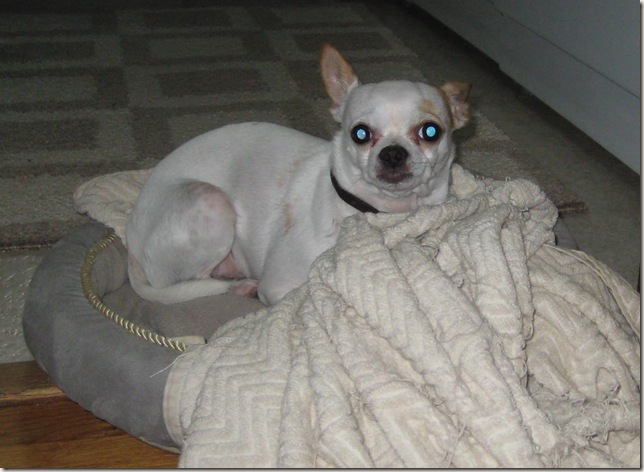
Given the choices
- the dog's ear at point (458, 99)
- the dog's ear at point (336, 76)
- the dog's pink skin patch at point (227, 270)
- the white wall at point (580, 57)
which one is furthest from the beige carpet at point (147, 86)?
the dog's ear at point (336, 76)

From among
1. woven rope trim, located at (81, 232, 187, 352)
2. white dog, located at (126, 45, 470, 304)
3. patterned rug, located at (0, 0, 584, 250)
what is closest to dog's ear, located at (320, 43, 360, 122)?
white dog, located at (126, 45, 470, 304)

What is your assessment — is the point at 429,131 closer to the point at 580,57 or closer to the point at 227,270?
the point at 227,270

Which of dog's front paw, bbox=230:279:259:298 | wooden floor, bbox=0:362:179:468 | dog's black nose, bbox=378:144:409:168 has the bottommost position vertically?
wooden floor, bbox=0:362:179:468

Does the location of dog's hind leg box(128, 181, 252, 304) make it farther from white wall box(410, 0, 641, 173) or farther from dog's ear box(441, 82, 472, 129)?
white wall box(410, 0, 641, 173)

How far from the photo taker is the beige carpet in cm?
260

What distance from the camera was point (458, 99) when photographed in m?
1.83

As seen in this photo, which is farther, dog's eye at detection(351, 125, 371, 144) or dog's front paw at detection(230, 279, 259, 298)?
dog's front paw at detection(230, 279, 259, 298)

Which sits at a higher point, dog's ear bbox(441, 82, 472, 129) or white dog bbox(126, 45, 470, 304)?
dog's ear bbox(441, 82, 472, 129)

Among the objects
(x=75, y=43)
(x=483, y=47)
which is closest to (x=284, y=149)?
(x=483, y=47)

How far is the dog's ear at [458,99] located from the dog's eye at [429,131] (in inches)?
6.5

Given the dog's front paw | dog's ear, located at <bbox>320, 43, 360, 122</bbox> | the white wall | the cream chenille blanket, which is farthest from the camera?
the white wall

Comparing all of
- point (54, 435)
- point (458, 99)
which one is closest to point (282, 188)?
point (458, 99)

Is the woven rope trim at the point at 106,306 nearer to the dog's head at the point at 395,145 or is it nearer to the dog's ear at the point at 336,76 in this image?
the dog's head at the point at 395,145

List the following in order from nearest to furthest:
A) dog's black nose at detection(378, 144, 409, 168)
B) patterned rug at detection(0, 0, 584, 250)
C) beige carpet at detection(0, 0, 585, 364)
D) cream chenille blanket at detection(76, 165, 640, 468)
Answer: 1. cream chenille blanket at detection(76, 165, 640, 468)
2. dog's black nose at detection(378, 144, 409, 168)
3. beige carpet at detection(0, 0, 585, 364)
4. patterned rug at detection(0, 0, 584, 250)
